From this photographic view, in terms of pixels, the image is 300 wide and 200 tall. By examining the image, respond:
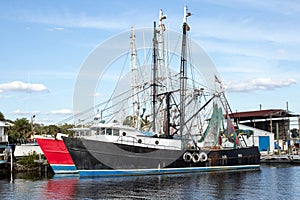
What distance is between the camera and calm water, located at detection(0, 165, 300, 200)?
30.8 meters

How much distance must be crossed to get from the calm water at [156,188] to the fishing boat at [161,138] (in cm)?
259

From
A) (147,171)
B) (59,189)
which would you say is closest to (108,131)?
(147,171)

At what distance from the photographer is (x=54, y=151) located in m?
47.2

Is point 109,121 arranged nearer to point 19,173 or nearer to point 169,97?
point 169,97

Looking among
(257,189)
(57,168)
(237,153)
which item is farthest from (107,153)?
(237,153)

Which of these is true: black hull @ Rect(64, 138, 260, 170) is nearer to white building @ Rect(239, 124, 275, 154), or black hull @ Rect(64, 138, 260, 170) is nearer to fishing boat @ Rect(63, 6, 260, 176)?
fishing boat @ Rect(63, 6, 260, 176)

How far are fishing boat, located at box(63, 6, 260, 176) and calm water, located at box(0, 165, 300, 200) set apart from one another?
2595 mm

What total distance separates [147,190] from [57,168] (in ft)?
57.8

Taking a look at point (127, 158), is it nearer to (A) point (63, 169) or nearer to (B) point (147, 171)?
(B) point (147, 171)

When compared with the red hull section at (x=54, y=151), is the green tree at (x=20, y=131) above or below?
above

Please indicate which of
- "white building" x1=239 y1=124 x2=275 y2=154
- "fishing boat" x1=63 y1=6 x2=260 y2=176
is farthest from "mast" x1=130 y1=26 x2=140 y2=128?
"white building" x1=239 y1=124 x2=275 y2=154

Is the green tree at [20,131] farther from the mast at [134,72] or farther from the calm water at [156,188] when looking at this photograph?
the calm water at [156,188]

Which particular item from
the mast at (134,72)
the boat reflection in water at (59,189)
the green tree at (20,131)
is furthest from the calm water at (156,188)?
the green tree at (20,131)

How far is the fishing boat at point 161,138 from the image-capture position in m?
42.8
